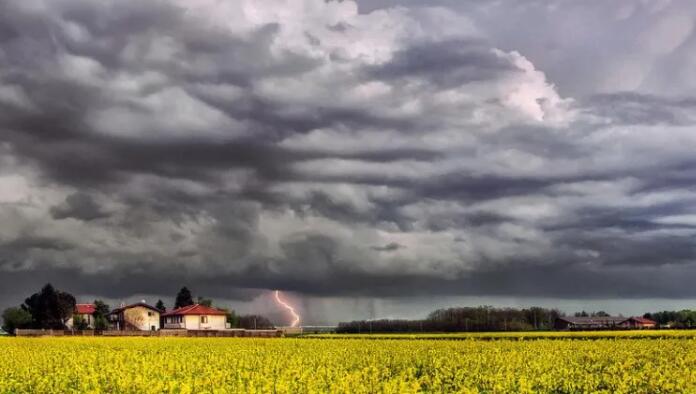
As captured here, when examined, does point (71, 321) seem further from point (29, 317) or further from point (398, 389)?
point (398, 389)

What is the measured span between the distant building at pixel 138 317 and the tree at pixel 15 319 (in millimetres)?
18972

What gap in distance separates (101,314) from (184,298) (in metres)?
22.0

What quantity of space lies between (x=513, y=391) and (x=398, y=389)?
780 centimetres

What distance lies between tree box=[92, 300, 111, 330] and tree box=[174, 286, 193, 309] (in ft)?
56.8

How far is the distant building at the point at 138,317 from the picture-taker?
559 ft

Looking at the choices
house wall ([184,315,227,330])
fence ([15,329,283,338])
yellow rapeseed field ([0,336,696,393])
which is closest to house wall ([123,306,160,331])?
house wall ([184,315,227,330])

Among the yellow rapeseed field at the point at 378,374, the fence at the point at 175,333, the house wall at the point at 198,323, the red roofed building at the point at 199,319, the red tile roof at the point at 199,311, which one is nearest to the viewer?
the yellow rapeseed field at the point at 378,374

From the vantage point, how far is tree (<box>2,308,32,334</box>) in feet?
570

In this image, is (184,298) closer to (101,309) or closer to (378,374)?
(101,309)

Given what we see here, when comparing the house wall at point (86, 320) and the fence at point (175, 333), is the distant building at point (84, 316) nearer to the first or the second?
the house wall at point (86, 320)

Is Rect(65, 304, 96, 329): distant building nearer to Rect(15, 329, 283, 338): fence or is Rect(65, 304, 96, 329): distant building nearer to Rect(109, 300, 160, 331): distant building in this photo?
Rect(109, 300, 160, 331): distant building

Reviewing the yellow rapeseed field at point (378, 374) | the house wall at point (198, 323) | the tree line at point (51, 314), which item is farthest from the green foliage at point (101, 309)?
the yellow rapeseed field at point (378, 374)

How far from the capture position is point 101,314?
18200 cm

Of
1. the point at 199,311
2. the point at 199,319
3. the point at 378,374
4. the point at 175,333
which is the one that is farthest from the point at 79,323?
the point at 378,374
